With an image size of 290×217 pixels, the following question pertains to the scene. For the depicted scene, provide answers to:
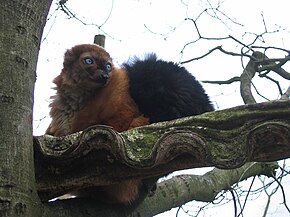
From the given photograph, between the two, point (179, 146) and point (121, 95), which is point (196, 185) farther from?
point (179, 146)

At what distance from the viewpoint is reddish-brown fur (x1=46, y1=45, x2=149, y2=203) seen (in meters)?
2.71

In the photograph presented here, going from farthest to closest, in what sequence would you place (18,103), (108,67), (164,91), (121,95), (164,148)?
(108,67)
(164,91)
(121,95)
(164,148)
(18,103)

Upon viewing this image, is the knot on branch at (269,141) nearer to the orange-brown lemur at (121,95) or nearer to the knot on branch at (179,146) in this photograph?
the knot on branch at (179,146)

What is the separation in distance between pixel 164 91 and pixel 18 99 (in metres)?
1.31

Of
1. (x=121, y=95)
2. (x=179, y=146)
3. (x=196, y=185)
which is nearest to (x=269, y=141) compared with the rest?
(x=179, y=146)

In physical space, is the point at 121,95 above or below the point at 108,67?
below

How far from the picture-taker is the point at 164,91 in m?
2.99

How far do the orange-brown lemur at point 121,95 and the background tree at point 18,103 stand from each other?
0.80 meters

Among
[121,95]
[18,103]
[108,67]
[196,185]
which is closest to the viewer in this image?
[18,103]

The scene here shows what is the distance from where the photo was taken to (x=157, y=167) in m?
2.00

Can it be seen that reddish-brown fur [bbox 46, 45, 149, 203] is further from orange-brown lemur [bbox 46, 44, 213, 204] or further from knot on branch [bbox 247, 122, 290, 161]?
knot on branch [bbox 247, 122, 290, 161]

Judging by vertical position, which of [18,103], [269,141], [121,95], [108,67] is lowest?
[269,141]

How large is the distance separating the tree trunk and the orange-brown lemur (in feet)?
2.77

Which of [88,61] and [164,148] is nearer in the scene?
[164,148]
